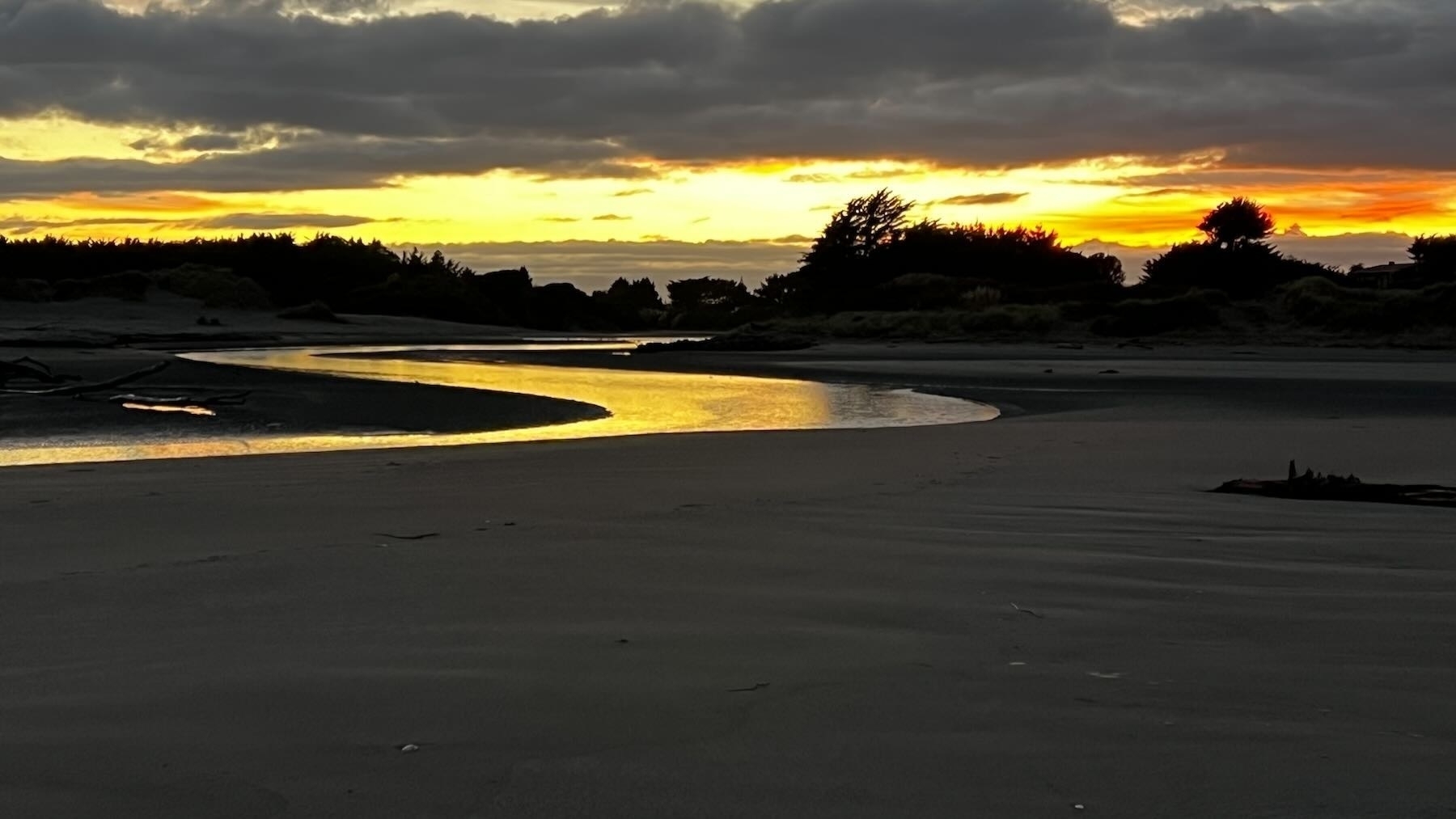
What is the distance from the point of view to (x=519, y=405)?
14.3 m

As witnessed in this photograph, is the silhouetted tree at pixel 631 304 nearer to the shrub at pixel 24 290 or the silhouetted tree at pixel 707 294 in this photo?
the silhouetted tree at pixel 707 294

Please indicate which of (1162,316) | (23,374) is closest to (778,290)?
(1162,316)

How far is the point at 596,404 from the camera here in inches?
584

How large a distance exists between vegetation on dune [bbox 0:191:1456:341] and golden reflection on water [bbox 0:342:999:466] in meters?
9.26

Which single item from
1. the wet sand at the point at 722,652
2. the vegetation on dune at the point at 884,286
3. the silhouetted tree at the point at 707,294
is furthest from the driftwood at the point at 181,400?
the silhouetted tree at the point at 707,294

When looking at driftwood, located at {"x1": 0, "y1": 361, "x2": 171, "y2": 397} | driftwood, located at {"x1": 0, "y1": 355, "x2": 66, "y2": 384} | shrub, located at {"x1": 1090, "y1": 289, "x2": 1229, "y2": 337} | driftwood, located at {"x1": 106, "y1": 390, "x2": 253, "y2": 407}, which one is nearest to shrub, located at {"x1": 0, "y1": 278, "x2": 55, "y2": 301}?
driftwood, located at {"x1": 0, "y1": 355, "x2": 66, "y2": 384}

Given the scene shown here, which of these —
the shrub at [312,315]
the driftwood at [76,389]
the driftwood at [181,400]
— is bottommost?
the driftwood at [181,400]

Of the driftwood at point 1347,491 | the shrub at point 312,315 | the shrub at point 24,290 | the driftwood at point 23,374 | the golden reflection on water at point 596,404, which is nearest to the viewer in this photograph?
the driftwood at point 1347,491

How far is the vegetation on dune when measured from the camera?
32969 mm

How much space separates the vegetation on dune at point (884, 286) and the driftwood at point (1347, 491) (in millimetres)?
23523

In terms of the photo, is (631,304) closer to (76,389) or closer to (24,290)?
(24,290)

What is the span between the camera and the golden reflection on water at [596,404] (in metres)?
10.1

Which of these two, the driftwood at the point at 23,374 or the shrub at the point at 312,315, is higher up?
the shrub at the point at 312,315

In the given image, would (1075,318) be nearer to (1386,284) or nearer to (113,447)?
(1386,284)
